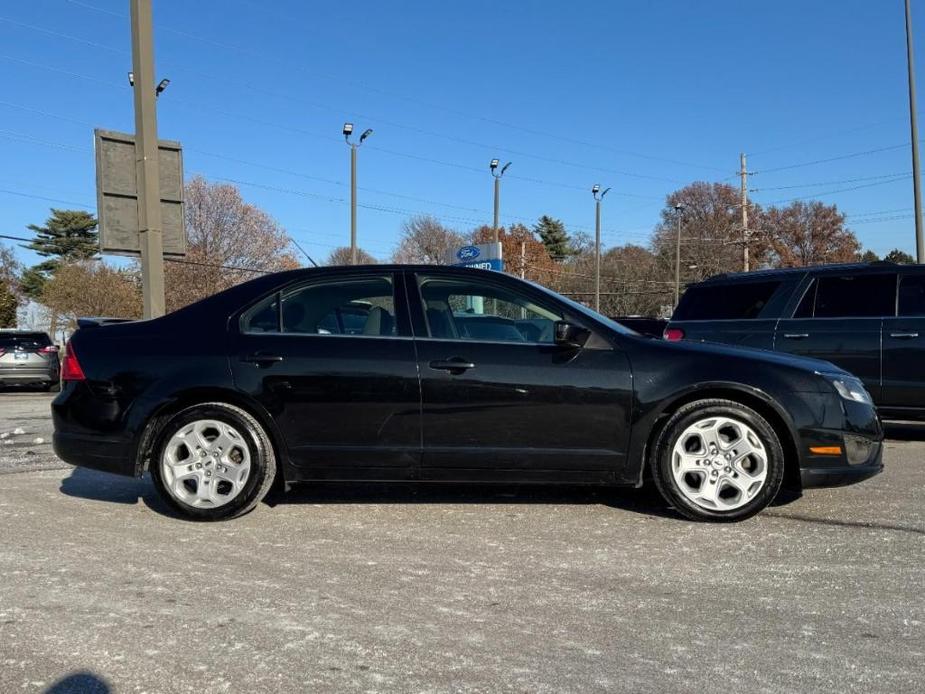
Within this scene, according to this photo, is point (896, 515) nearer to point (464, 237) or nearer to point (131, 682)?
point (131, 682)

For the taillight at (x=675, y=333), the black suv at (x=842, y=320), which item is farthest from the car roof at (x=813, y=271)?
the taillight at (x=675, y=333)

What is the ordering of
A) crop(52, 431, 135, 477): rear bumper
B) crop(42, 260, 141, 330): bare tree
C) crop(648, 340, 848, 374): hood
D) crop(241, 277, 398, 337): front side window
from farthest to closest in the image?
crop(42, 260, 141, 330): bare tree
crop(241, 277, 398, 337): front side window
crop(52, 431, 135, 477): rear bumper
crop(648, 340, 848, 374): hood

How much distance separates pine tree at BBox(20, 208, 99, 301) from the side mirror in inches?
2805

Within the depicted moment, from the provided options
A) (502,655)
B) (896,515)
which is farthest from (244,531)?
(896,515)

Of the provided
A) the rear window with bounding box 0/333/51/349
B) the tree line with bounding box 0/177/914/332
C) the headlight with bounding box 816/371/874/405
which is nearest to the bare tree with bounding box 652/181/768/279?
the tree line with bounding box 0/177/914/332

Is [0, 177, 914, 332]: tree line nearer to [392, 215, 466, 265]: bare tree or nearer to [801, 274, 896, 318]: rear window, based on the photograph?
[392, 215, 466, 265]: bare tree

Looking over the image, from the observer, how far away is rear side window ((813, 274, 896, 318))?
757 cm

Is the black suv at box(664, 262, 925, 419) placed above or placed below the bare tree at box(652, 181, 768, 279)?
below

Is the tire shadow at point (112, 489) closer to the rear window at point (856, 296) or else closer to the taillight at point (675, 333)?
the taillight at point (675, 333)

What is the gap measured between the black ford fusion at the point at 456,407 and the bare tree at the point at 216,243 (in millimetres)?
37822

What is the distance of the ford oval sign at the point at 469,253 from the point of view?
2684cm

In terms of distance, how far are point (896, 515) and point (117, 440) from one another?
477cm

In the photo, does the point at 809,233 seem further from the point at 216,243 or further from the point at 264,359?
the point at 264,359

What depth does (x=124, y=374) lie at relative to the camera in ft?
15.8
